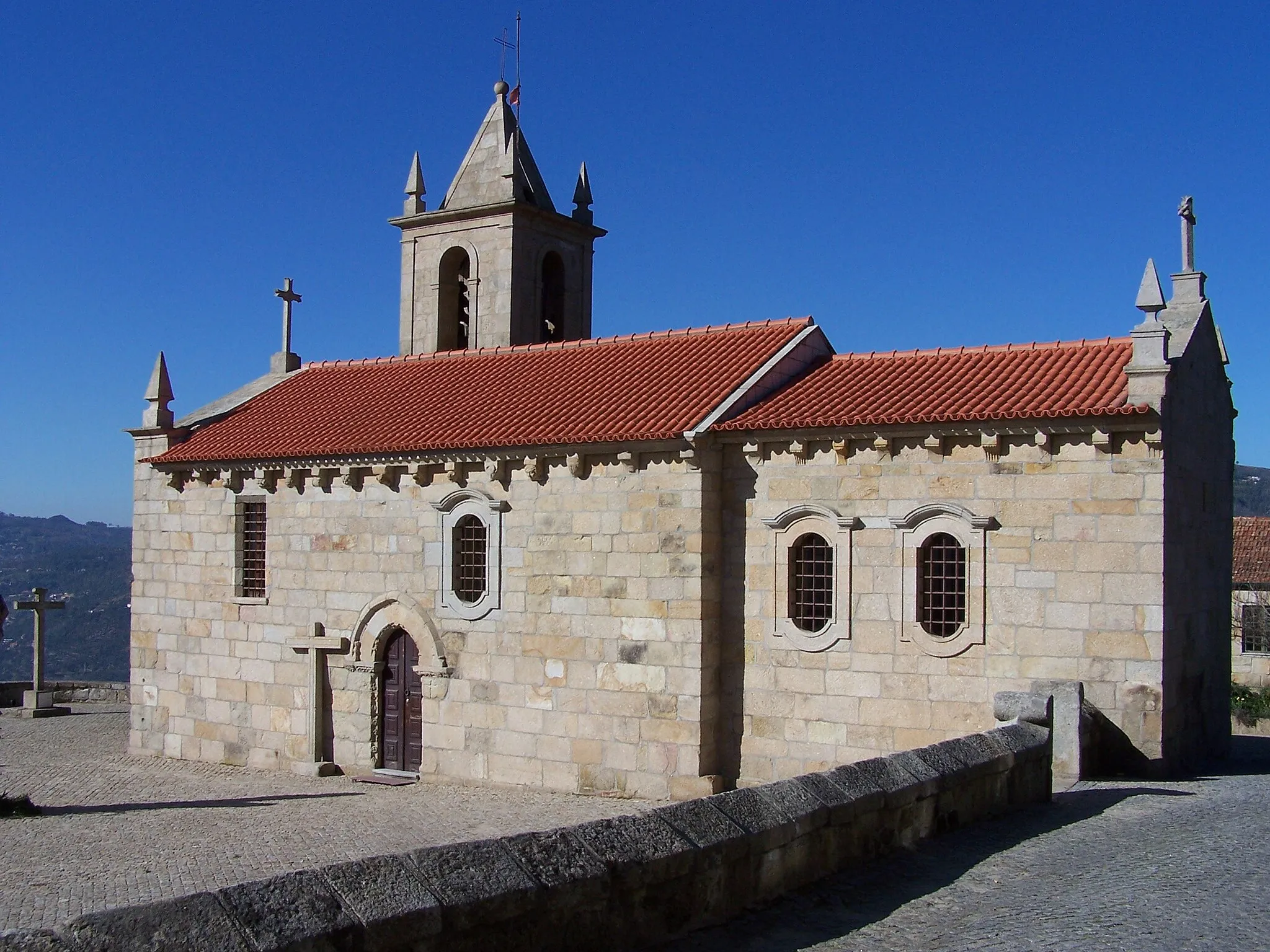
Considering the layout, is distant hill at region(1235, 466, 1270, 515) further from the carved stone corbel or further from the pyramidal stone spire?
the carved stone corbel

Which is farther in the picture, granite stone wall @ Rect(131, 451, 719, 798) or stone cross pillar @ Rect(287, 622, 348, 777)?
stone cross pillar @ Rect(287, 622, 348, 777)

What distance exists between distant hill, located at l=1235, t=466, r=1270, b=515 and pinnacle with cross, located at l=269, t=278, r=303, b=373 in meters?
101

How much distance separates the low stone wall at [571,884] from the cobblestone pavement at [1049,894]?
204 millimetres

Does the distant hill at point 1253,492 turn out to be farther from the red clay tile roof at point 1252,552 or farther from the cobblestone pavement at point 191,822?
the cobblestone pavement at point 191,822

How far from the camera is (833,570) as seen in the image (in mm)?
15719

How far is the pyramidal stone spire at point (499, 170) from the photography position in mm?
25688

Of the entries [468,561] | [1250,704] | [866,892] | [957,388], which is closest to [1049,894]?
[866,892]

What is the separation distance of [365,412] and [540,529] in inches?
207

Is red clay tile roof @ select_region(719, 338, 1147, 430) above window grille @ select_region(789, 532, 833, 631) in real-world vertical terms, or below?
above

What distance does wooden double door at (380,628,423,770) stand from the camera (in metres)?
19.1

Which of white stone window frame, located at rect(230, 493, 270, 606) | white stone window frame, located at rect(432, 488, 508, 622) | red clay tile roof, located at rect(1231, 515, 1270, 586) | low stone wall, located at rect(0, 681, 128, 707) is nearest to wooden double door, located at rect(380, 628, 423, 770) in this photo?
white stone window frame, located at rect(432, 488, 508, 622)

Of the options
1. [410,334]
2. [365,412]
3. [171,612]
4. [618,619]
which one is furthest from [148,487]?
[618,619]

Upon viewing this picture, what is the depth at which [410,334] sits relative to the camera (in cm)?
2631

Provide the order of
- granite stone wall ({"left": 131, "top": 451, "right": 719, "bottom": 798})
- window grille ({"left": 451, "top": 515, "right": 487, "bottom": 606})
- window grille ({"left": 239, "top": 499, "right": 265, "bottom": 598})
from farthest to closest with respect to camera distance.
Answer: window grille ({"left": 239, "top": 499, "right": 265, "bottom": 598})
window grille ({"left": 451, "top": 515, "right": 487, "bottom": 606})
granite stone wall ({"left": 131, "top": 451, "right": 719, "bottom": 798})
